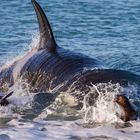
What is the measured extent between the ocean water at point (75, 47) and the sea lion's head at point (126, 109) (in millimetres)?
102

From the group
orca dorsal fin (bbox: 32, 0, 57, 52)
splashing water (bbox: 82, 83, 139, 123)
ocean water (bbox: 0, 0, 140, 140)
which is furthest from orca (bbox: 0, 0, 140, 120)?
ocean water (bbox: 0, 0, 140, 140)

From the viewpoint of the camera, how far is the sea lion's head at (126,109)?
783 cm

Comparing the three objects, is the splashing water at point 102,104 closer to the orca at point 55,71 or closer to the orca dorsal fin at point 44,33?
the orca at point 55,71

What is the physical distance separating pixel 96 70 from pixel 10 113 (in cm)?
160

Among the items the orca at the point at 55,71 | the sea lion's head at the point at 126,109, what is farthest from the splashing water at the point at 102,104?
the sea lion's head at the point at 126,109

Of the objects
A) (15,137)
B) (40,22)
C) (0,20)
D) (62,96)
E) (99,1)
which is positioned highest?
(99,1)

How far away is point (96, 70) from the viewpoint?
31.1ft

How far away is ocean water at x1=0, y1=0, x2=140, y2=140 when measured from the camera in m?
8.11

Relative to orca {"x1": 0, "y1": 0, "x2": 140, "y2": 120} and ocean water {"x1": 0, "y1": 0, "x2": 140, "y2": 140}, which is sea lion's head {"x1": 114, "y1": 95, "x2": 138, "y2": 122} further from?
orca {"x1": 0, "y1": 0, "x2": 140, "y2": 120}

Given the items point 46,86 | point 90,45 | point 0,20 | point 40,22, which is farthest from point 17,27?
point 46,86

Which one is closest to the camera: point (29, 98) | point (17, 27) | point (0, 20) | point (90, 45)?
point (29, 98)

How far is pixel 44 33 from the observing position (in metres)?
11.3

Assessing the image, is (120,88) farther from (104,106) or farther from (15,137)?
(15,137)

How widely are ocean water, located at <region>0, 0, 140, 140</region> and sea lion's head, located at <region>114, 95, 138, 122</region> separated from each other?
10 cm
